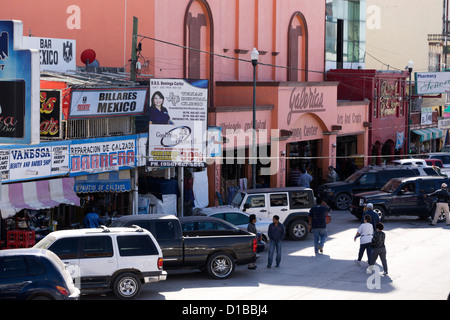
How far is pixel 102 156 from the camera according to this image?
82.2 ft

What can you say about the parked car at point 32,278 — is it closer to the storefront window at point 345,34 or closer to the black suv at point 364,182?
the black suv at point 364,182

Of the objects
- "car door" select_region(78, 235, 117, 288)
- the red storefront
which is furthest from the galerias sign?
"car door" select_region(78, 235, 117, 288)

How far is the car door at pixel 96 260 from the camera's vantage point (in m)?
17.1

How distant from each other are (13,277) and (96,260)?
3.36 metres

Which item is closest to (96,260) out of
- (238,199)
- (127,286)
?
(127,286)

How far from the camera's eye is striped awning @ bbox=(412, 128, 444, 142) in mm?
53625

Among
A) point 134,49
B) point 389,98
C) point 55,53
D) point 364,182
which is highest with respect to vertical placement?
point 389,98

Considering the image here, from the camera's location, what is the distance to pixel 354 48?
5184 centimetres

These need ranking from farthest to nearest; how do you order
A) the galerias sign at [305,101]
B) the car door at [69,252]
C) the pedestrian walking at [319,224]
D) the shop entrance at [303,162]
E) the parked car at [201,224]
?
the shop entrance at [303,162] → the galerias sign at [305,101] → the pedestrian walking at [319,224] → the parked car at [201,224] → the car door at [69,252]

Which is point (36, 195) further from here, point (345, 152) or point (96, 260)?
point (345, 152)

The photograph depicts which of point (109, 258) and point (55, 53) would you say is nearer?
point (109, 258)

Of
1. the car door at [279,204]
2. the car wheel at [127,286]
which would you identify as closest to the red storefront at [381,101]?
the car door at [279,204]

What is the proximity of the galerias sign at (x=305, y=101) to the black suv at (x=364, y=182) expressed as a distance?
4280mm

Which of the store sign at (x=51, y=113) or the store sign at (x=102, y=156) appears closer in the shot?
the store sign at (x=51, y=113)
